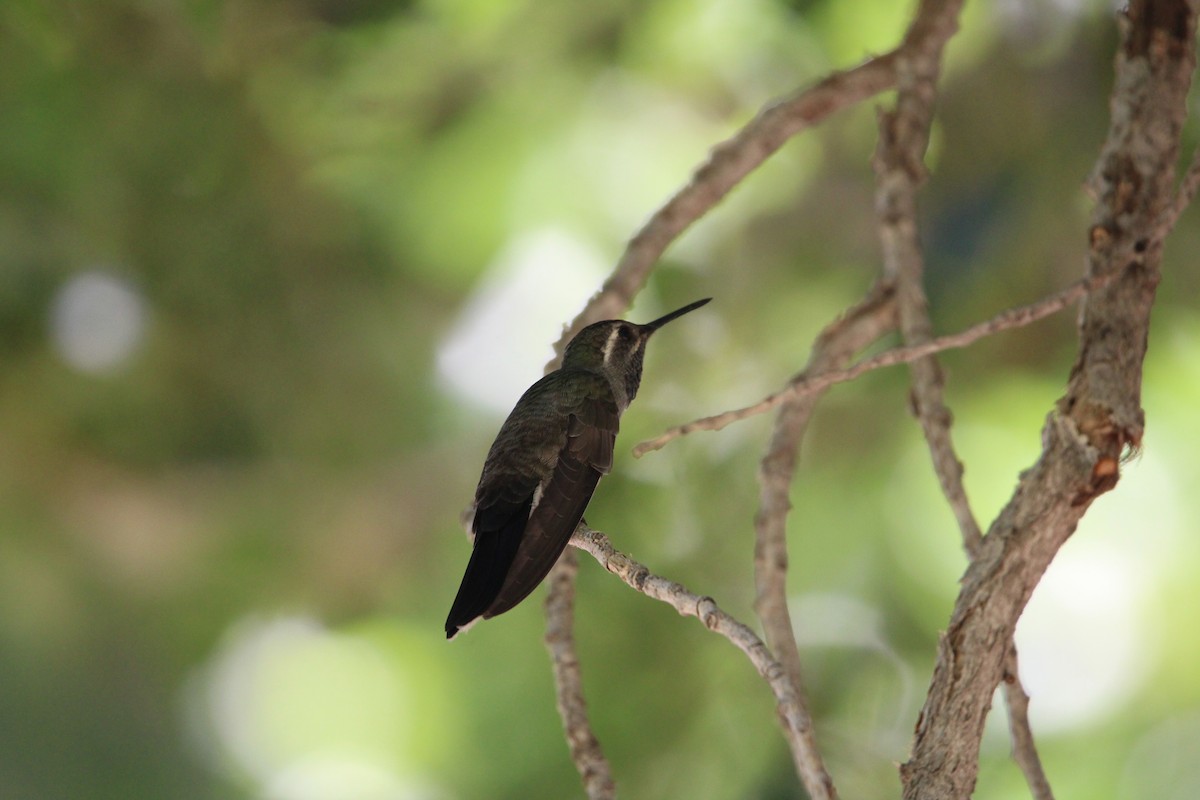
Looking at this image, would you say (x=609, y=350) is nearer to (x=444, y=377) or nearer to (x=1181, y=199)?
(x=1181, y=199)

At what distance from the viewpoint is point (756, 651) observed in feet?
5.52

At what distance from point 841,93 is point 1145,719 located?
94.6 inches

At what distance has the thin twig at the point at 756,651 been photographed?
5.47ft

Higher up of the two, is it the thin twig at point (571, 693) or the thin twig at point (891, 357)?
the thin twig at point (891, 357)

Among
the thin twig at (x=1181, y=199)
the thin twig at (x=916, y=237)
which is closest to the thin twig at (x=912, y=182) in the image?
the thin twig at (x=916, y=237)

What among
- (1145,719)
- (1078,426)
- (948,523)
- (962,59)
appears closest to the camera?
(1078,426)

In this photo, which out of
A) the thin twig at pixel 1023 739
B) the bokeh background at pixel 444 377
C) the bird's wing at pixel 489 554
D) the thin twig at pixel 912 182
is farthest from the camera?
the bokeh background at pixel 444 377

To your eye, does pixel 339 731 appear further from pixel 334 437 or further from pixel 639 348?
pixel 639 348

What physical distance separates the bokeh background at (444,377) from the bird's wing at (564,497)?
1.68 meters

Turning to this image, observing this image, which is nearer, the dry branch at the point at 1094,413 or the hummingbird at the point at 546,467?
the dry branch at the point at 1094,413

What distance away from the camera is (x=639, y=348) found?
301 centimetres

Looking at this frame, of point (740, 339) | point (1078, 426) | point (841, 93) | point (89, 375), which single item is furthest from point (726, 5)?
point (1078, 426)

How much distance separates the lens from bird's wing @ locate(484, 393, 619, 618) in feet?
6.64

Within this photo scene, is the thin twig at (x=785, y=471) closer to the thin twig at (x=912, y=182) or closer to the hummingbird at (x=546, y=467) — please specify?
the thin twig at (x=912, y=182)
